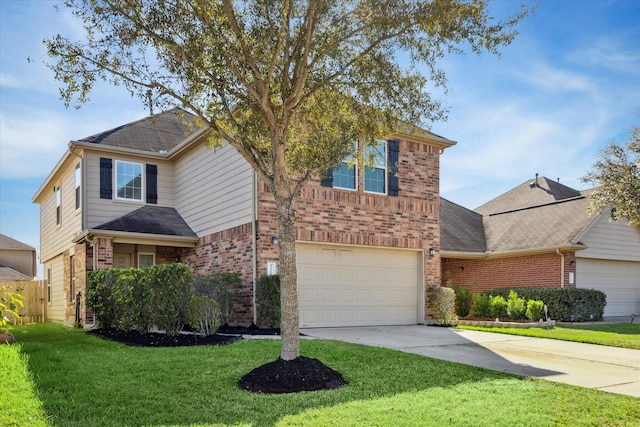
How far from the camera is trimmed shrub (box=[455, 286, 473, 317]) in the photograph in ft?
56.3

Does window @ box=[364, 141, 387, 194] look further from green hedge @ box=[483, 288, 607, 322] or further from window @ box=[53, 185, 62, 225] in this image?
window @ box=[53, 185, 62, 225]

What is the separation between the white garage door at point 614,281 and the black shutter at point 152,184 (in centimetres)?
1436

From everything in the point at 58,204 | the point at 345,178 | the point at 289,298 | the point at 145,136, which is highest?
the point at 145,136

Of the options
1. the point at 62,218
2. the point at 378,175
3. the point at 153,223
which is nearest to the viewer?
the point at 378,175

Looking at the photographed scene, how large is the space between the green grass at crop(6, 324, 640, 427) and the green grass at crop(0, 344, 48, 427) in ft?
0.32

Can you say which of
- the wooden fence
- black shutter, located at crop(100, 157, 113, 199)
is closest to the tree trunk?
black shutter, located at crop(100, 157, 113, 199)

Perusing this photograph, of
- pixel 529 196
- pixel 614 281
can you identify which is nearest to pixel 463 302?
pixel 614 281

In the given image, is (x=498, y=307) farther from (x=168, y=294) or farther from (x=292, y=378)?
(x=292, y=378)

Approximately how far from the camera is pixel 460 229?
2028 centimetres

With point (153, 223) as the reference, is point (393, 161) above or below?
above

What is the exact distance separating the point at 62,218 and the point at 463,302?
14268mm

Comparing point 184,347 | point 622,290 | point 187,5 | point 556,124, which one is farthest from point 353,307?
point 622,290

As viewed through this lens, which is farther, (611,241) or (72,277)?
(611,241)

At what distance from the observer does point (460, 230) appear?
2017 centimetres
